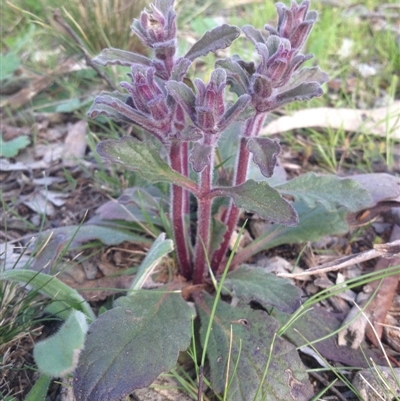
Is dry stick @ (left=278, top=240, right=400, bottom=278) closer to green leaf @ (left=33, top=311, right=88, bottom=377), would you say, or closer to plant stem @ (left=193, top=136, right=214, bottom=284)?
plant stem @ (left=193, top=136, right=214, bottom=284)

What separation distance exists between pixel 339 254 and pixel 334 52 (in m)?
1.93

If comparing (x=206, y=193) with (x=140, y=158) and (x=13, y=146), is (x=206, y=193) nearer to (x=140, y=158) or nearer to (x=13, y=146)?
(x=140, y=158)

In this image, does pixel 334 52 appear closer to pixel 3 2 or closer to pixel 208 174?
pixel 208 174

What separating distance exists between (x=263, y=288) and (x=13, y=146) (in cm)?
172

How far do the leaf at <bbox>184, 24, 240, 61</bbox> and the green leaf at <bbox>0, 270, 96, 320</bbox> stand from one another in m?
0.93

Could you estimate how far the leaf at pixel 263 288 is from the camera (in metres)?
1.66

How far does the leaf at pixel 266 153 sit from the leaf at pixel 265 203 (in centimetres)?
6

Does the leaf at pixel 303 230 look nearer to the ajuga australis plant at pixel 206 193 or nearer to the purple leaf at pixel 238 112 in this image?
the ajuga australis plant at pixel 206 193

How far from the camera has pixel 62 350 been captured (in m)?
1.36

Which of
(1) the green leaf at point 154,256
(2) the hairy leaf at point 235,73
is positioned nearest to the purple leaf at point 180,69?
(2) the hairy leaf at point 235,73

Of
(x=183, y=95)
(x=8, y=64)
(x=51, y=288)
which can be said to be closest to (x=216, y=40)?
(x=183, y=95)

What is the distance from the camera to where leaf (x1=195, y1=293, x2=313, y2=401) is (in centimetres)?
150

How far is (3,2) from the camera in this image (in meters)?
3.70

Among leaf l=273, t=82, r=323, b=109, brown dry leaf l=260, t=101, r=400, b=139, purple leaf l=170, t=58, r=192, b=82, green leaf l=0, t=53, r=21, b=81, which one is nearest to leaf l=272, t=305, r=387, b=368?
leaf l=273, t=82, r=323, b=109
